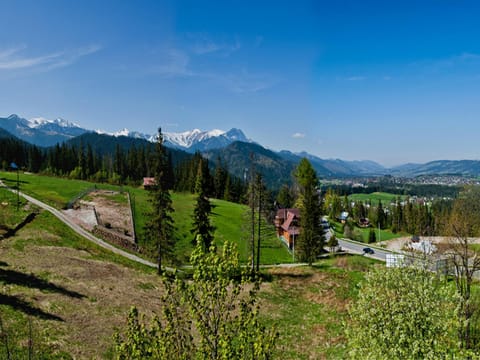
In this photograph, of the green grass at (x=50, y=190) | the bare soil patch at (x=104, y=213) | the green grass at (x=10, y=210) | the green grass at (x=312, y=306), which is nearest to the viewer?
the green grass at (x=312, y=306)

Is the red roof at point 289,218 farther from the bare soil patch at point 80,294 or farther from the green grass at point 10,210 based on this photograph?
the green grass at point 10,210

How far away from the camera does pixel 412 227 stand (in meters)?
125

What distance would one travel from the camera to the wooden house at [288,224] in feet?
248

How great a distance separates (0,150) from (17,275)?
12784cm

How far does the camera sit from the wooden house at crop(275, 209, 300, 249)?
7567cm

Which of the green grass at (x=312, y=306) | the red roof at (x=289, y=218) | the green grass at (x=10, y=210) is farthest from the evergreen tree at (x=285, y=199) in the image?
the green grass at (x=10, y=210)

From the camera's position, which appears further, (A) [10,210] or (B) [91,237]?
(A) [10,210]

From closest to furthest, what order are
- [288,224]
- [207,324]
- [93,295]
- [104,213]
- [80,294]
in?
[207,324] < [80,294] < [93,295] < [104,213] < [288,224]

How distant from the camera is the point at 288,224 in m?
80.5

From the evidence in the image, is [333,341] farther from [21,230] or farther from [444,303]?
[21,230]

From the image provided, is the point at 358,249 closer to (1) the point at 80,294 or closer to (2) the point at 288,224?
(2) the point at 288,224

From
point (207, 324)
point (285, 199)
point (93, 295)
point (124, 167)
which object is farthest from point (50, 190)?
point (285, 199)

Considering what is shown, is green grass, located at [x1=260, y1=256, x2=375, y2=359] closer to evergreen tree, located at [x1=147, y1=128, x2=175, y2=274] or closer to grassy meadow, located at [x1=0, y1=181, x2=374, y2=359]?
grassy meadow, located at [x1=0, y1=181, x2=374, y2=359]

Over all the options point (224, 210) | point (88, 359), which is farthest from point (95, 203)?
point (88, 359)
